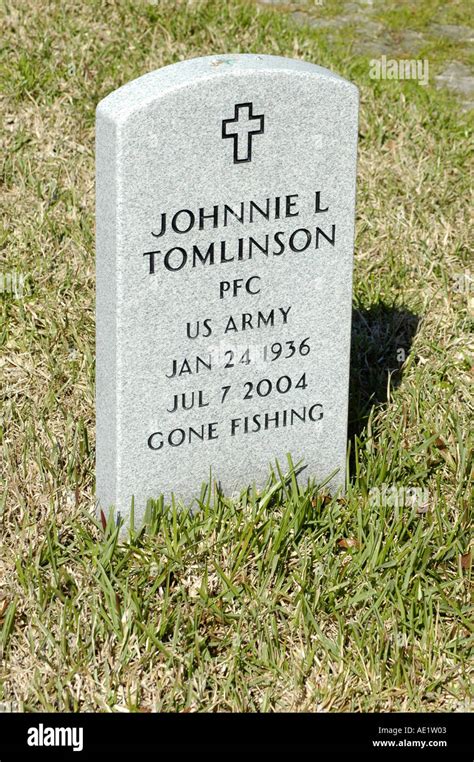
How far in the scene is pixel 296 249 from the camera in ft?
Result: 11.9

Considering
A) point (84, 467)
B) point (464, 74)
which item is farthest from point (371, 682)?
point (464, 74)

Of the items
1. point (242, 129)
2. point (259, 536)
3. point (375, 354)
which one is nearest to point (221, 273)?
point (242, 129)

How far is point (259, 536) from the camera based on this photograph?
367cm

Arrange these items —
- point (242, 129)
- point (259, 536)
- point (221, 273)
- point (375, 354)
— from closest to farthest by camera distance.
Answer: point (242, 129)
point (221, 273)
point (259, 536)
point (375, 354)

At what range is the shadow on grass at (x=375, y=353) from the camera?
4359 mm

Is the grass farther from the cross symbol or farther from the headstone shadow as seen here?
the cross symbol

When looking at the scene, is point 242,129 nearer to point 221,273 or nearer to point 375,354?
point 221,273

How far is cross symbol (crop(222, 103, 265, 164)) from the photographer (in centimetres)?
338

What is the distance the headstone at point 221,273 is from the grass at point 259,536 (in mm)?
169

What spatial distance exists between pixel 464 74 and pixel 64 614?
4.70 metres

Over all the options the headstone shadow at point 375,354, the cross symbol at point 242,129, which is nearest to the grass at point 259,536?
the headstone shadow at point 375,354

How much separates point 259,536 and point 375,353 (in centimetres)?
126

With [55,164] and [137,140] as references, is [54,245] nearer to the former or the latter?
[55,164]

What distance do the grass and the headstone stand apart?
169mm
